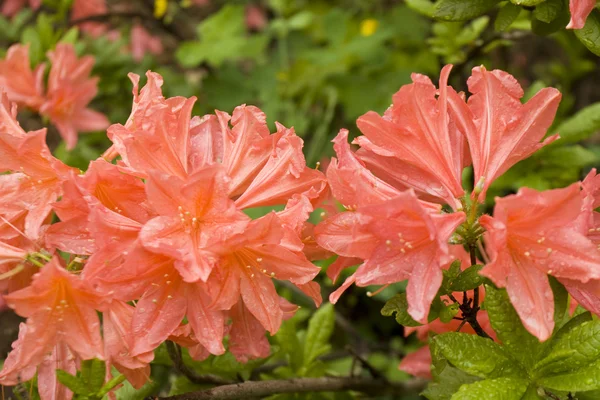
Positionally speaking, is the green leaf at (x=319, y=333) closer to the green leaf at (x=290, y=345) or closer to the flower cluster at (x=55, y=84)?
the green leaf at (x=290, y=345)

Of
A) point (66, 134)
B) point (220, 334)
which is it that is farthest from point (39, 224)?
point (66, 134)

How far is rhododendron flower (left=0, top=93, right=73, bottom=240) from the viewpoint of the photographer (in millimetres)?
1387

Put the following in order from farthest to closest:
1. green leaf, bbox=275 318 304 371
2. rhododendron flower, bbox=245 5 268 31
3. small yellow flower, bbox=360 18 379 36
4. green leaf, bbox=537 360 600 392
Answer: rhododendron flower, bbox=245 5 268 31 < small yellow flower, bbox=360 18 379 36 < green leaf, bbox=275 318 304 371 < green leaf, bbox=537 360 600 392

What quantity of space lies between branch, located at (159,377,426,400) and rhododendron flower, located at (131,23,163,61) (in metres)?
2.61

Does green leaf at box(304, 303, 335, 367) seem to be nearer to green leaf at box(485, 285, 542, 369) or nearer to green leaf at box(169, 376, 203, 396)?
green leaf at box(169, 376, 203, 396)

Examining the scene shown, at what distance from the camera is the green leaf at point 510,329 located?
4.20 feet

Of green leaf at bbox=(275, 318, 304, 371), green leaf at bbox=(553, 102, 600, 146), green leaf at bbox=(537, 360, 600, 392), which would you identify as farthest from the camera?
green leaf at bbox=(553, 102, 600, 146)

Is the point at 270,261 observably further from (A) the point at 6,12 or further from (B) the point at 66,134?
(A) the point at 6,12

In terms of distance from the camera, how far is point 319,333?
196cm

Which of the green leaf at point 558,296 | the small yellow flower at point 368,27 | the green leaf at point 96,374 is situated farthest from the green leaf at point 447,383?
the small yellow flower at point 368,27

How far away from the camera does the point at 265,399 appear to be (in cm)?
189

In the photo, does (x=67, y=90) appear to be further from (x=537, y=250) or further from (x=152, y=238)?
(x=537, y=250)

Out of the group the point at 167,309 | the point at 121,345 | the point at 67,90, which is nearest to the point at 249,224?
the point at 167,309

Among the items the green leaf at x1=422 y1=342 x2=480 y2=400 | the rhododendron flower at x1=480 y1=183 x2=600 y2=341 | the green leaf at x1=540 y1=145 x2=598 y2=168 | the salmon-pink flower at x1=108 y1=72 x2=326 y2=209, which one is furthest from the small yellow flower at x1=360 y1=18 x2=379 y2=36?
the rhododendron flower at x1=480 y1=183 x2=600 y2=341
